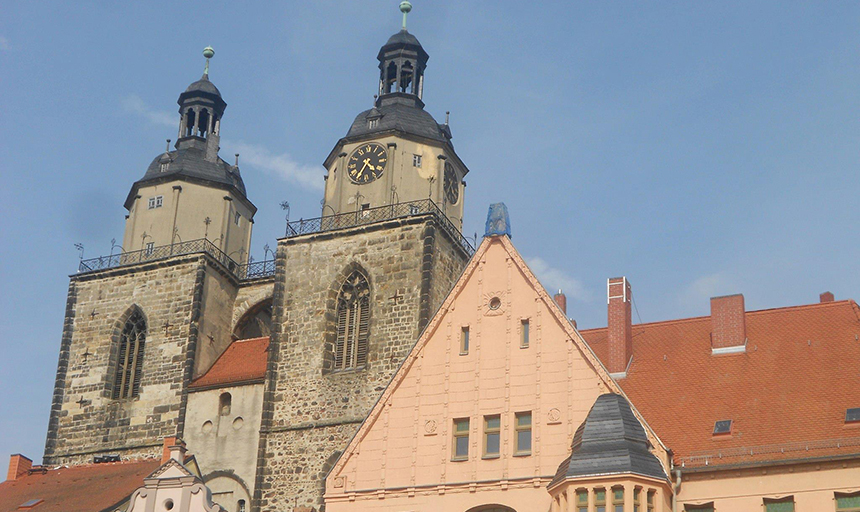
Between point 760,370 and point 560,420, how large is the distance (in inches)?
182

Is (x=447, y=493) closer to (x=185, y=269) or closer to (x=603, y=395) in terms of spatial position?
(x=603, y=395)

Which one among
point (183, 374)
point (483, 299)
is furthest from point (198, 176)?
point (483, 299)

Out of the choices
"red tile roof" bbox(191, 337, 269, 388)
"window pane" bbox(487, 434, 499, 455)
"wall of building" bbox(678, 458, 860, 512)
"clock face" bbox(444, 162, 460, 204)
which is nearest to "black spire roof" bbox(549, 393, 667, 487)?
"wall of building" bbox(678, 458, 860, 512)

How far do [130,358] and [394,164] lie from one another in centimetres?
1147

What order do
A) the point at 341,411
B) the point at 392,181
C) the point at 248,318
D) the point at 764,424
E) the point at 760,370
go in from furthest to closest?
the point at 248,318
the point at 392,181
the point at 341,411
the point at 760,370
the point at 764,424

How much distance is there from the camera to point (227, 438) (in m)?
49.7

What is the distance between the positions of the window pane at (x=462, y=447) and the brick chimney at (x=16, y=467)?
783 inches

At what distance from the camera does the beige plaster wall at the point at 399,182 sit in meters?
51.2

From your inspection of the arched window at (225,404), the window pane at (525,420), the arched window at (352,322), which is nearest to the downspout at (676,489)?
the window pane at (525,420)

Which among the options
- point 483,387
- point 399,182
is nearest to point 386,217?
point 399,182

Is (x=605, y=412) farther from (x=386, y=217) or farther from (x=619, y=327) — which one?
(x=386, y=217)

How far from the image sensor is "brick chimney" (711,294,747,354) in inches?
1367

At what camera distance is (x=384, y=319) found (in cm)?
4828

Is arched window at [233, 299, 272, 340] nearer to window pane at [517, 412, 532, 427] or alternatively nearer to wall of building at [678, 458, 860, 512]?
window pane at [517, 412, 532, 427]
